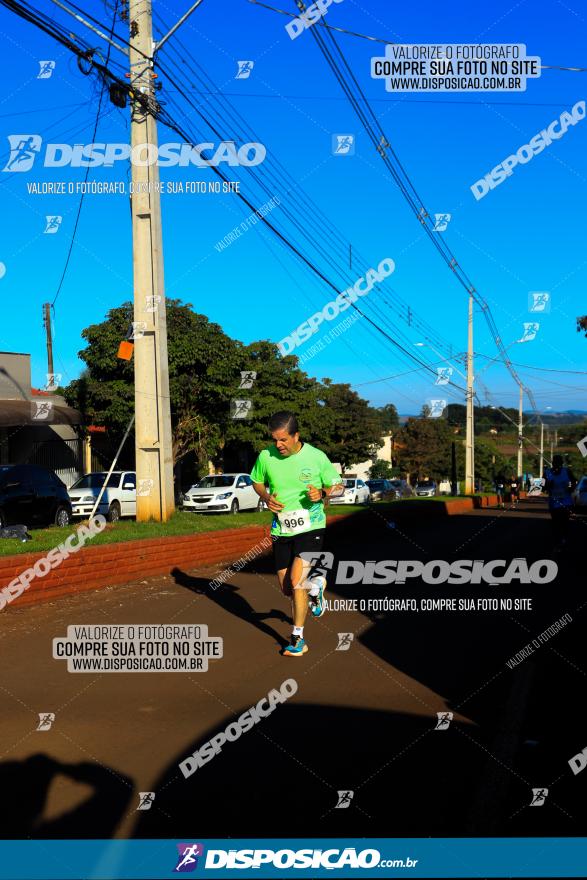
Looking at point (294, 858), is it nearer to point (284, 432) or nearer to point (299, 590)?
point (299, 590)

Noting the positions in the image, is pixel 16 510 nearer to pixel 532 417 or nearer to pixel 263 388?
pixel 263 388

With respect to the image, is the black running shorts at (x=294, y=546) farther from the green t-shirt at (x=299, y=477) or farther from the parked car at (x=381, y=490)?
the parked car at (x=381, y=490)

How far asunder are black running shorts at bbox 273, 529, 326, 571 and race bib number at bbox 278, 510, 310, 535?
2.1 inches

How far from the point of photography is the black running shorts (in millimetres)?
7672

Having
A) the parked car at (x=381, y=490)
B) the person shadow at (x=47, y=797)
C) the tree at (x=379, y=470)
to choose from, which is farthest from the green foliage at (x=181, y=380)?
the tree at (x=379, y=470)

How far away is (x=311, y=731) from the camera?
5434mm

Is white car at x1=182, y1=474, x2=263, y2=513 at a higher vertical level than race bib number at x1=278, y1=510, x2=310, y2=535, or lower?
lower

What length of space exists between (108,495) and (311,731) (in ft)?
76.5

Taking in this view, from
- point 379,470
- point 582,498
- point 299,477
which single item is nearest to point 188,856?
point 299,477

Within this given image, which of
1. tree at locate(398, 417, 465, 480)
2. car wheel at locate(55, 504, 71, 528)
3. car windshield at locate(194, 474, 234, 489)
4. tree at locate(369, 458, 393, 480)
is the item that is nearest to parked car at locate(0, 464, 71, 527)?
car wheel at locate(55, 504, 71, 528)

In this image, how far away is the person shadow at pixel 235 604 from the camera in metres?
8.67

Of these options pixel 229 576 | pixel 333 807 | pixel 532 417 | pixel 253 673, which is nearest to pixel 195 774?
pixel 333 807

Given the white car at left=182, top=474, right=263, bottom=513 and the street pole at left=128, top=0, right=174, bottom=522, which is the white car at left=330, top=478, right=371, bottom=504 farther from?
the street pole at left=128, top=0, right=174, bottom=522

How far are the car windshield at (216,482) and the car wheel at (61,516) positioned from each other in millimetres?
10977
